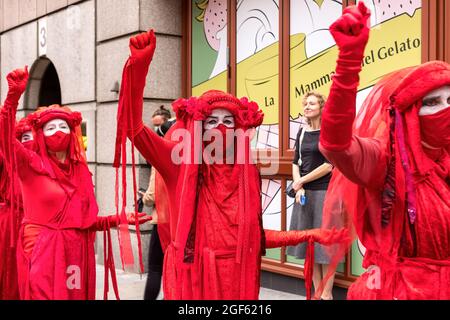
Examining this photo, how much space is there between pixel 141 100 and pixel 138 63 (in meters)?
0.20

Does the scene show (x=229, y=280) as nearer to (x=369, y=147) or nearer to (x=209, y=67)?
(x=369, y=147)

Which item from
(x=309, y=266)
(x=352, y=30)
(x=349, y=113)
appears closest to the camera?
(x=352, y=30)

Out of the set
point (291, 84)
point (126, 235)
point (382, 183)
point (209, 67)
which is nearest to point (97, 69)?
point (209, 67)

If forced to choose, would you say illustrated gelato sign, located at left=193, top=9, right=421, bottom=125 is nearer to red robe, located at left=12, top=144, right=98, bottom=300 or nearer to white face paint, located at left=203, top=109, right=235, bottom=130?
white face paint, located at left=203, top=109, right=235, bottom=130

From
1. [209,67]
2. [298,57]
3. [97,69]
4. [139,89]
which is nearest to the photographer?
[139,89]

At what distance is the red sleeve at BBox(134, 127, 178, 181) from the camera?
3.50m

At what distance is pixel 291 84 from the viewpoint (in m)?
6.30

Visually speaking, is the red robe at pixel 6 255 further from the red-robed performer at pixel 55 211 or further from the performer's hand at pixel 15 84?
the performer's hand at pixel 15 84

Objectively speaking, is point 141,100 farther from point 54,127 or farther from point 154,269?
point 154,269

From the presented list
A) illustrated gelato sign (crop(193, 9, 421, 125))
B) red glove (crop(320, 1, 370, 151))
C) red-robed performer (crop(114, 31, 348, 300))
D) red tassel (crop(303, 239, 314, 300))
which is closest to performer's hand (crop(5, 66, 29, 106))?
red-robed performer (crop(114, 31, 348, 300))

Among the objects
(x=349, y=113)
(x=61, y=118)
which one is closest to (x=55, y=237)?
(x=61, y=118)

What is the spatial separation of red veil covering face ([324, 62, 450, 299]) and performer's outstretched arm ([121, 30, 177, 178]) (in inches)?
44.1

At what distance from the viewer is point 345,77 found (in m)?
2.28
